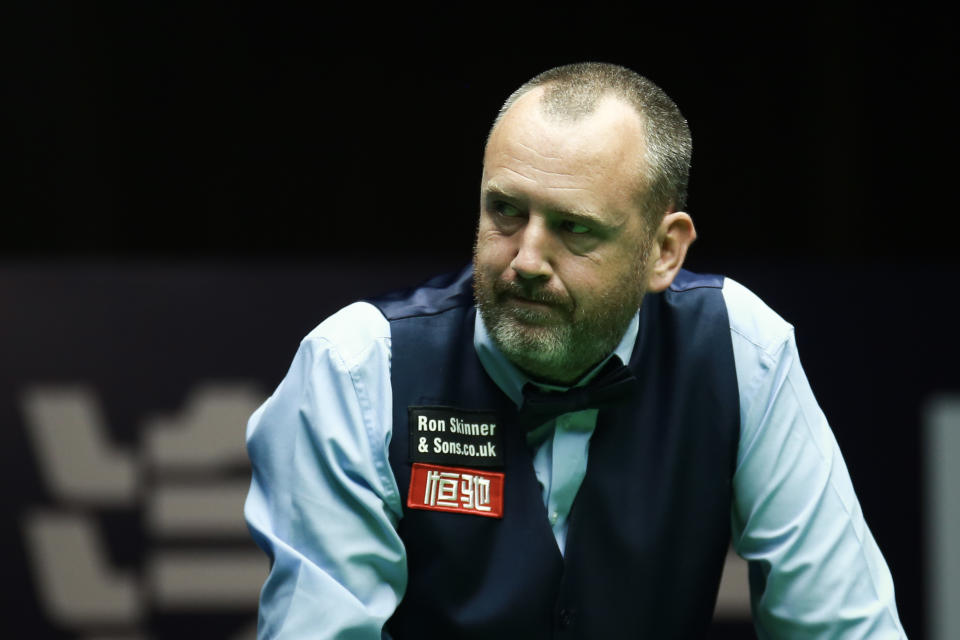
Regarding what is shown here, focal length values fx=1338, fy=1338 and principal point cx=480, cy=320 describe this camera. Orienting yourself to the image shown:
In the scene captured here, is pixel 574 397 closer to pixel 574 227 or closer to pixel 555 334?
pixel 555 334

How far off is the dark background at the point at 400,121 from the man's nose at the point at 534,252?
267cm

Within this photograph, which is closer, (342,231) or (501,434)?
(501,434)

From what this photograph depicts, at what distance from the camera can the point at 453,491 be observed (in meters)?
1.90

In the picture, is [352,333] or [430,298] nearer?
[352,333]

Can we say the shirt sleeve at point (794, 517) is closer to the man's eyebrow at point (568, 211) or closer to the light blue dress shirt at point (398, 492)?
the light blue dress shirt at point (398, 492)

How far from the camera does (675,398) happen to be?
202cm

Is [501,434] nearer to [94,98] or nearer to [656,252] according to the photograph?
[656,252]

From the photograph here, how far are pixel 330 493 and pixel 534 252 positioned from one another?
429 millimetres

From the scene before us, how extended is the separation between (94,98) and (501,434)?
286cm

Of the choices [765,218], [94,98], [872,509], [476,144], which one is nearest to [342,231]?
[476,144]

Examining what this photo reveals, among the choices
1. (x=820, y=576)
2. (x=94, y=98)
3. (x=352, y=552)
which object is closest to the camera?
(x=352, y=552)

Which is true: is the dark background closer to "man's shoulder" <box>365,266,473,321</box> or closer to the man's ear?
"man's shoulder" <box>365,266,473,321</box>

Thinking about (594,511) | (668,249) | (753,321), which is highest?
(668,249)

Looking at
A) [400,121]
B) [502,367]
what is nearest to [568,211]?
[502,367]
